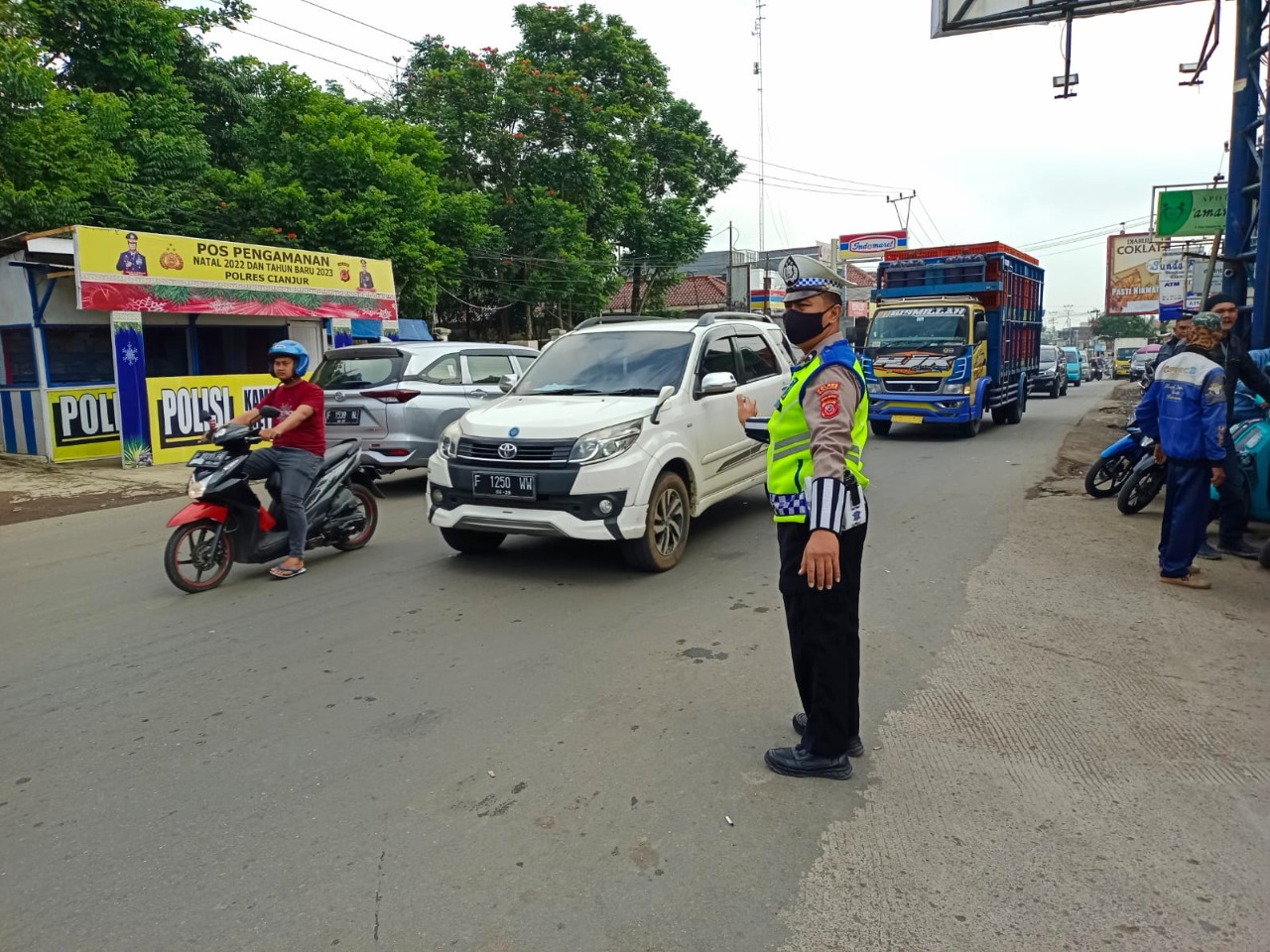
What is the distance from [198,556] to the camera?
20.5 ft

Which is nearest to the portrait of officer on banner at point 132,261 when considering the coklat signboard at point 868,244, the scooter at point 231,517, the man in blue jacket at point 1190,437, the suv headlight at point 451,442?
the scooter at point 231,517

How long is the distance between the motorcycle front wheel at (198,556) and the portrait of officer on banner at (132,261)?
27.8 feet

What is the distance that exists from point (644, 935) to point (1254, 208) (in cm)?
1083

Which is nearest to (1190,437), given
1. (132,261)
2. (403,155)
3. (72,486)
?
(72,486)

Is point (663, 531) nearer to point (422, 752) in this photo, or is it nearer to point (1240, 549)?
point (422, 752)

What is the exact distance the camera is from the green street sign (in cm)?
1327

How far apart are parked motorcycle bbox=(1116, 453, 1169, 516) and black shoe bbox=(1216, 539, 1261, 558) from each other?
1.33 metres

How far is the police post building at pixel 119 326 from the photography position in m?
12.9

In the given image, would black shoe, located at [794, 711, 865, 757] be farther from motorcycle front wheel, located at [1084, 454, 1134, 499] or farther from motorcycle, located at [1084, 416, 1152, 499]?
motorcycle front wheel, located at [1084, 454, 1134, 499]

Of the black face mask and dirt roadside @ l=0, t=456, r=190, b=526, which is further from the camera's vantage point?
dirt roadside @ l=0, t=456, r=190, b=526

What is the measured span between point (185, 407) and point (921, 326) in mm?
12234

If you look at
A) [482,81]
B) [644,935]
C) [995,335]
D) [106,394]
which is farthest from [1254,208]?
[482,81]

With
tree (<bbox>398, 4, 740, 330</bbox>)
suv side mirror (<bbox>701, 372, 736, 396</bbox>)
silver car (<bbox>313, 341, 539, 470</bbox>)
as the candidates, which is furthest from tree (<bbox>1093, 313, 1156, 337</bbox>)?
suv side mirror (<bbox>701, 372, 736, 396</bbox>)

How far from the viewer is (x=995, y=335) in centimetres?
1616
